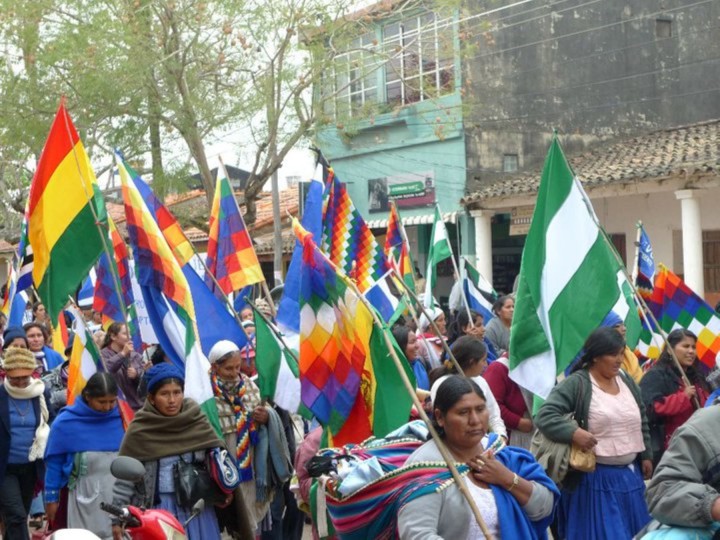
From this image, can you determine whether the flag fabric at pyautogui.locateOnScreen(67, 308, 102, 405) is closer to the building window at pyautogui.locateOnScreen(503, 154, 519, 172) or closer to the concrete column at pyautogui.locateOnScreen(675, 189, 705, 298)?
the concrete column at pyautogui.locateOnScreen(675, 189, 705, 298)

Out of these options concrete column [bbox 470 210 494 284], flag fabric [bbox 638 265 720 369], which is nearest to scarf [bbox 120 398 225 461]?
flag fabric [bbox 638 265 720 369]

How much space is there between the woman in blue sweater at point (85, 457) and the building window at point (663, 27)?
21.8m

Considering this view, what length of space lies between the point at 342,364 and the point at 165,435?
0.98m

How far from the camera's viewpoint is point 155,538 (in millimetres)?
4703

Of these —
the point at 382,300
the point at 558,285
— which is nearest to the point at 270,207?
the point at 382,300

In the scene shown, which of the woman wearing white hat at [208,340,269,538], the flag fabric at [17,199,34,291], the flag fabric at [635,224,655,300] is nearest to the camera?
the woman wearing white hat at [208,340,269,538]

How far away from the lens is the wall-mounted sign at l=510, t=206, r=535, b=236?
22875 mm

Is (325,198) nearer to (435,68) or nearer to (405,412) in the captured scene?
(405,412)

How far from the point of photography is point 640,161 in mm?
21906

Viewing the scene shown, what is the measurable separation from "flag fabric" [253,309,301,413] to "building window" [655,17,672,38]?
2061cm

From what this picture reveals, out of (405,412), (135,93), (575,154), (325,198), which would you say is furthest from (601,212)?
(405,412)

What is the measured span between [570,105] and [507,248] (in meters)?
3.49

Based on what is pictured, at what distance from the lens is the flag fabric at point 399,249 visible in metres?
12.2

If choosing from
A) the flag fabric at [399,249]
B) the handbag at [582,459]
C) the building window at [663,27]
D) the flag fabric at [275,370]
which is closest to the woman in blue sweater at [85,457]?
the flag fabric at [275,370]
